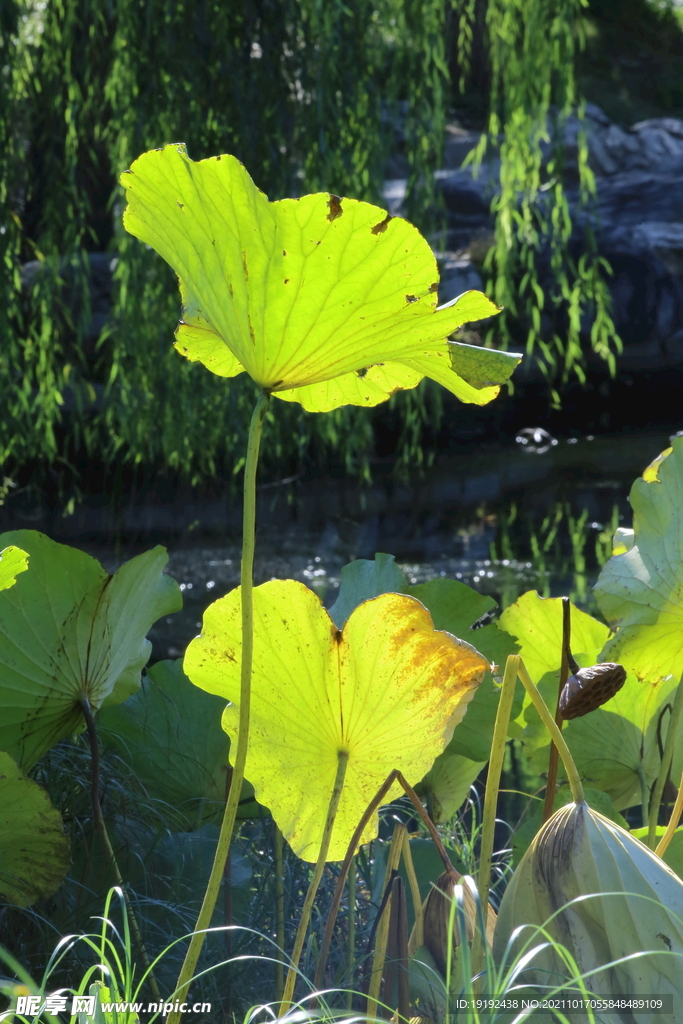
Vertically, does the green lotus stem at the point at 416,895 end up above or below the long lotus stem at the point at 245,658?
below

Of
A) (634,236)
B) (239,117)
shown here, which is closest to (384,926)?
(239,117)

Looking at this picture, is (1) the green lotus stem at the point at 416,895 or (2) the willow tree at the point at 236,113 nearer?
(1) the green lotus stem at the point at 416,895

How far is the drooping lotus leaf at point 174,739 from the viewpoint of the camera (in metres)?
0.65

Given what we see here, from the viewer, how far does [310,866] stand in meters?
0.71

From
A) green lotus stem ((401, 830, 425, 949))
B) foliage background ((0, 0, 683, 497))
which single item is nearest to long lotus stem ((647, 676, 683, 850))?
green lotus stem ((401, 830, 425, 949))

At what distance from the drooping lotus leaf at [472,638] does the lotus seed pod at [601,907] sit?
0.67 feet

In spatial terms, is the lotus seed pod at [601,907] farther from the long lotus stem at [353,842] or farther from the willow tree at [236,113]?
the willow tree at [236,113]

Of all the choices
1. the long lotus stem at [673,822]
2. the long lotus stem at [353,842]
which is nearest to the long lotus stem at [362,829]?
the long lotus stem at [353,842]

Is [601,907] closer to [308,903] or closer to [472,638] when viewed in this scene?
[308,903]

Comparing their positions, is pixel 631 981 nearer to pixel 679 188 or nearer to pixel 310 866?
pixel 310 866

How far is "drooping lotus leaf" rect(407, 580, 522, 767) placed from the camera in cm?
54

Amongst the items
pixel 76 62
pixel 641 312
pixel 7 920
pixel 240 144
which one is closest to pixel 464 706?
pixel 7 920

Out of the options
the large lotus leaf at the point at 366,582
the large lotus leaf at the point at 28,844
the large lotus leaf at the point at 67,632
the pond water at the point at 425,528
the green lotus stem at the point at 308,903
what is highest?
the large lotus leaf at the point at 366,582

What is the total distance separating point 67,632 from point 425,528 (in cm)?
355
